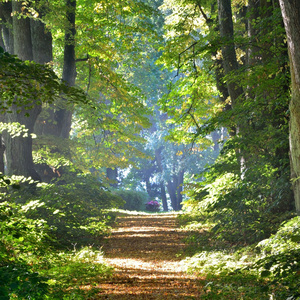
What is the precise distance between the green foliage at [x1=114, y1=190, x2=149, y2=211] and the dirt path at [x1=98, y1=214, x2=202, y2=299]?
16.6 metres

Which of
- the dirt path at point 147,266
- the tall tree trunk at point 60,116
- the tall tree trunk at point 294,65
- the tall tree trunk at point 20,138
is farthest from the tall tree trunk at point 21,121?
the tall tree trunk at point 294,65

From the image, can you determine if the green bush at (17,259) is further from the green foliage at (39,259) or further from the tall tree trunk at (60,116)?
the tall tree trunk at (60,116)

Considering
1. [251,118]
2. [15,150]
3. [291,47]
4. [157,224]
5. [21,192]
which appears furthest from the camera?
[157,224]

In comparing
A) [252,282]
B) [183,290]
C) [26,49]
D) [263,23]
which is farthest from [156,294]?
[26,49]

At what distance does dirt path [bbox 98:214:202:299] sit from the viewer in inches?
207

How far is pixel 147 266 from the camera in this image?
24.3ft

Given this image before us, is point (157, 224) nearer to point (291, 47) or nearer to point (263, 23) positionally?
point (263, 23)

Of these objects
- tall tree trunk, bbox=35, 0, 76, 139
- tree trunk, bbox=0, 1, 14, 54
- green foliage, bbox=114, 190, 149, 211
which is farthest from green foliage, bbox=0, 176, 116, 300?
green foliage, bbox=114, 190, 149, 211

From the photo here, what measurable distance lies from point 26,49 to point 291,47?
870 cm

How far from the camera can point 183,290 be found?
17.6 ft

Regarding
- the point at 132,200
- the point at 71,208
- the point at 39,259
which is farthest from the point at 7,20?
the point at 132,200

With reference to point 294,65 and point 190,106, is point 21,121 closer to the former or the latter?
point 190,106

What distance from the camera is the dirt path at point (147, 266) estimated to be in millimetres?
5250

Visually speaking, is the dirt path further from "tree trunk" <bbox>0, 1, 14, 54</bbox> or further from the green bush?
"tree trunk" <bbox>0, 1, 14, 54</bbox>
